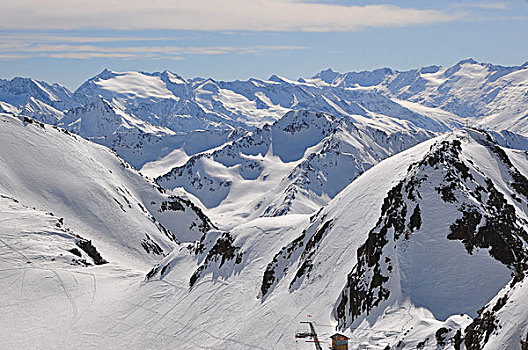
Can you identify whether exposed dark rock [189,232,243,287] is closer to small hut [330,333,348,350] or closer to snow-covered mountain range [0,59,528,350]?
snow-covered mountain range [0,59,528,350]

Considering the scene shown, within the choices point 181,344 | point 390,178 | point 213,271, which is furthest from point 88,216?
point 390,178

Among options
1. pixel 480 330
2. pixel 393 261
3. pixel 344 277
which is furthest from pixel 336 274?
pixel 480 330

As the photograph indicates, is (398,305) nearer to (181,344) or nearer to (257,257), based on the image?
(181,344)

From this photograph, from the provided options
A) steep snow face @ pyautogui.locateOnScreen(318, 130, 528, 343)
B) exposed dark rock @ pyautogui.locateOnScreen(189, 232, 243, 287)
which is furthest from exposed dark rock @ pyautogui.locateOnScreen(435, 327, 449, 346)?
exposed dark rock @ pyautogui.locateOnScreen(189, 232, 243, 287)

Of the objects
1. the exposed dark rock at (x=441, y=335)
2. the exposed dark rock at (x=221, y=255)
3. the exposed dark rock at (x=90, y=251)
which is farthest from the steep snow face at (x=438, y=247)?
the exposed dark rock at (x=90, y=251)

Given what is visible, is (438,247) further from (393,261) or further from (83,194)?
(83,194)
